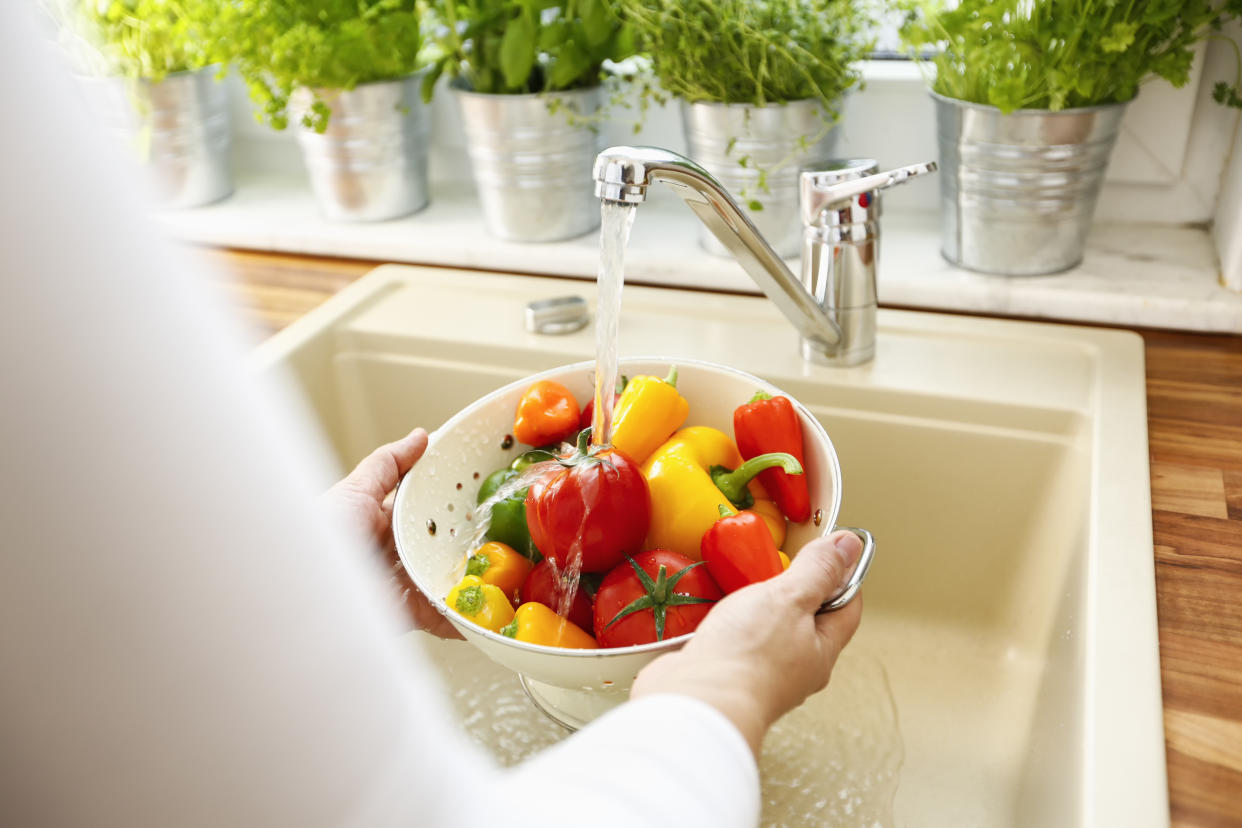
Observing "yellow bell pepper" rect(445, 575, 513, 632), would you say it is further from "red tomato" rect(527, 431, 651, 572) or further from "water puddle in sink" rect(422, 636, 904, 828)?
"water puddle in sink" rect(422, 636, 904, 828)

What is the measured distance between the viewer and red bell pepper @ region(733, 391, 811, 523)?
2.28 feet

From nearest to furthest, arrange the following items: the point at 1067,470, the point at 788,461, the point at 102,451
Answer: the point at 102,451, the point at 788,461, the point at 1067,470

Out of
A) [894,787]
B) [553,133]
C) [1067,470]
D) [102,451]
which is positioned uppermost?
[102,451]

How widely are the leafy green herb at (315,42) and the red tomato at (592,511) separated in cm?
60

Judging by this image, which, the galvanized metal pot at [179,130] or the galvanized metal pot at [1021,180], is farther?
the galvanized metal pot at [179,130]

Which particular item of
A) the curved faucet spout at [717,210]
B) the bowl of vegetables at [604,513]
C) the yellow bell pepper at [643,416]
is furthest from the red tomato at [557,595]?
the curved faucet spout at [717,210]

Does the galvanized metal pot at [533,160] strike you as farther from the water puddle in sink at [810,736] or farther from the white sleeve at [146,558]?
the white sleeve at [146,558]

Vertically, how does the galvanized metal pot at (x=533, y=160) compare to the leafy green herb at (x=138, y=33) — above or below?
below

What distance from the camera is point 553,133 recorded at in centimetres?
104

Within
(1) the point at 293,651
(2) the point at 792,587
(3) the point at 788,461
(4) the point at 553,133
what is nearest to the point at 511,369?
(4) the point at 553,133

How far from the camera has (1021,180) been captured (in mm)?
879

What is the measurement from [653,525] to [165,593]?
0.51 meters

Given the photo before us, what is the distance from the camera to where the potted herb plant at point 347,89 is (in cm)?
101

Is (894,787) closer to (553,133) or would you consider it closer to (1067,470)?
(1067,470)
